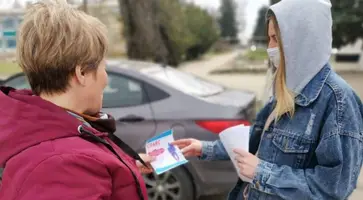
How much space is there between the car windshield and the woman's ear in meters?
2.97

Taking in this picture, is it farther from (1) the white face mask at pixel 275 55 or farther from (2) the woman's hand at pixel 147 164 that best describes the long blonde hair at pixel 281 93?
(2) the woman's hand at pixel 147 164

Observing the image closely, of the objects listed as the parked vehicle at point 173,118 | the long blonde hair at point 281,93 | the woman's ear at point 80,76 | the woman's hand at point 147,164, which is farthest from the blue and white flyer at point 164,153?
the parked vehicle at point 173,118

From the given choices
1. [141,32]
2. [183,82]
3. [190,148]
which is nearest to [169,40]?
[141,32]

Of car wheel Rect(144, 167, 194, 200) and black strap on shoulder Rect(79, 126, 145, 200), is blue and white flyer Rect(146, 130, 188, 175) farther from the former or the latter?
car wheel Rect(144, 167, 194, 200)

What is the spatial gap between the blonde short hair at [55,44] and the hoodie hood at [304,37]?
28.1 inches

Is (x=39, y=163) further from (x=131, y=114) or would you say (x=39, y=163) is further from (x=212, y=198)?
(x=212, y=198)

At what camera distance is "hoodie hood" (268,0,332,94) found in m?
1.62

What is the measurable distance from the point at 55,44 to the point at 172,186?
304 cm

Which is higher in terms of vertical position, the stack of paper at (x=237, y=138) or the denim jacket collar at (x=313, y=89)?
the denim jacket collar at (x=313, y=89)

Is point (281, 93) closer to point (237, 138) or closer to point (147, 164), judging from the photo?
point (237, 138)

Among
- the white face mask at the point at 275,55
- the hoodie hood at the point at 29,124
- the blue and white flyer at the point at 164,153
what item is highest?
the white face mask at the point at 275,55

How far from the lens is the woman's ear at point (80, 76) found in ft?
4.14

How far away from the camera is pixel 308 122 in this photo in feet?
5.34

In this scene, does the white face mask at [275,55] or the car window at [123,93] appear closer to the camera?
the white face mask at [275,55]
